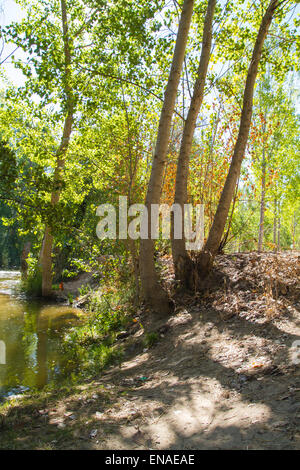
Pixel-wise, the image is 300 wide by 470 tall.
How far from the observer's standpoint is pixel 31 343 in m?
7.76

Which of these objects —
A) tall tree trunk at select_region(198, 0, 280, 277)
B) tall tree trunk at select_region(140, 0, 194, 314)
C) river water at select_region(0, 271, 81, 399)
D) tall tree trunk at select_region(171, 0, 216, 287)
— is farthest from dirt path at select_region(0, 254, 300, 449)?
river water at select_region(0, 271, 81, 399)

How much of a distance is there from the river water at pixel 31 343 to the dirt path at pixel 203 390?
128 centimetres

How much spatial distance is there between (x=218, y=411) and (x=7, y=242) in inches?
1786

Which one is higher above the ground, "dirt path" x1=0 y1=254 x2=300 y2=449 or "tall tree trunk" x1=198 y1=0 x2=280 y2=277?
"tall tree trunk" x1=198 y1=0 x2=280 y2=277

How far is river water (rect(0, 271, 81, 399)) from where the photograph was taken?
561 centimetres

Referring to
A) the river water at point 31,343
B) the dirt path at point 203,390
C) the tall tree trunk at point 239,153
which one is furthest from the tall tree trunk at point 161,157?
the river water at point 31,343

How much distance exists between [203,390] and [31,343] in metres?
5.14

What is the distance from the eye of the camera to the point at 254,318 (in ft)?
17.2

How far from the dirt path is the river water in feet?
4.19

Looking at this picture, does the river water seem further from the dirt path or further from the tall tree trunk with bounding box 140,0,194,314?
the tall tree trunk with bounding box 140,0,194,314

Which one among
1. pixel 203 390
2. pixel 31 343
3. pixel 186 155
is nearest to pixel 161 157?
pixel 186 155

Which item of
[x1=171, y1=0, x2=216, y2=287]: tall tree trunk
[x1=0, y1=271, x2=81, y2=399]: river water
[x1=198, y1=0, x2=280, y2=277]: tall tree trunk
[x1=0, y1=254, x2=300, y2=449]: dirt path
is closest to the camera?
[x1=0, y1=254, x2=300, y2=449]: dirt path

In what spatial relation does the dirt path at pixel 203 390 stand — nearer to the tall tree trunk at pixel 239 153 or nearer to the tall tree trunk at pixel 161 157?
the tall tree trunk at pixel 161 157

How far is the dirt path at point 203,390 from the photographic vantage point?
284 centimetres
